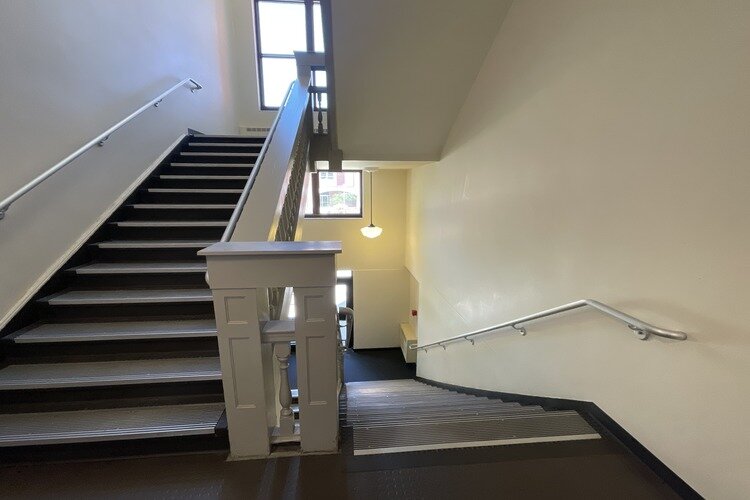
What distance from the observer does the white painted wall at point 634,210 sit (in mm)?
999

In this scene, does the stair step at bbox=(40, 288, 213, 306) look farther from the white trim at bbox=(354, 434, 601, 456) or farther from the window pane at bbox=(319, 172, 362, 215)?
the window pane at bbox=(319, 172, 362, 215)

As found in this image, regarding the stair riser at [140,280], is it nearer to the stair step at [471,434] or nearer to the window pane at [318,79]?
the stair step at [471,434]

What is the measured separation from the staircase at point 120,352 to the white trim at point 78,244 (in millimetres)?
34

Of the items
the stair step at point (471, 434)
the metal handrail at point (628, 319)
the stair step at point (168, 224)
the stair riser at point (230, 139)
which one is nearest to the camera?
the metal handrail at point (628, 319)

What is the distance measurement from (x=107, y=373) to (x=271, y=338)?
1.08m

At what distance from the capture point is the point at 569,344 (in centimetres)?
169

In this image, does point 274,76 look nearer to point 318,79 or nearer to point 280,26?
point 280,26

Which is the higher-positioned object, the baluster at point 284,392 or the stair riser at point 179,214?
the stair riser at point 179,214

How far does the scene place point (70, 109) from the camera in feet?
7.16

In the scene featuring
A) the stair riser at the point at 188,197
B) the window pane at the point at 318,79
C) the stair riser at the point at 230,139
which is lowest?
the stair riser at the point at 188,197

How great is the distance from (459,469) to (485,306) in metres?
1.63

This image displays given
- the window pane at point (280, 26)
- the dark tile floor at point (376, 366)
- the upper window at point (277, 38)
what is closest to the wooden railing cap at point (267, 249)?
the dark tile floor at point (376, 366)

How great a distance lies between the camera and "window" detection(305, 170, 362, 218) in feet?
20.0

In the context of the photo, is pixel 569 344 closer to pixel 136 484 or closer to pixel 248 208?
pixel 248 208
